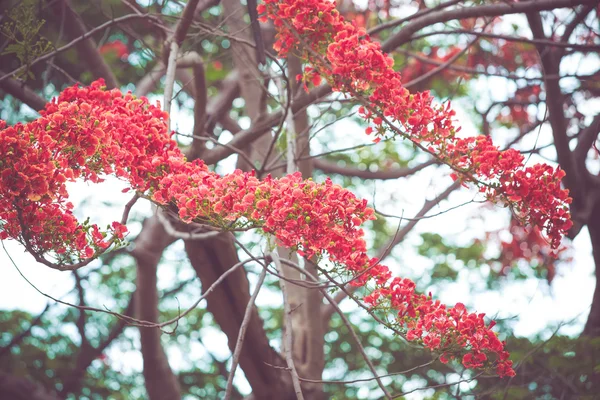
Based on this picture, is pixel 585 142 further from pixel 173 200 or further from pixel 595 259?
pixel 173 200

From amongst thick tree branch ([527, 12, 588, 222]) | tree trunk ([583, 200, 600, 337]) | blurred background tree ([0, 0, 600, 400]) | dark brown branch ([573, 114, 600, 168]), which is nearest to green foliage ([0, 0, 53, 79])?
blurred background tree ([0, 0, 600, 400])

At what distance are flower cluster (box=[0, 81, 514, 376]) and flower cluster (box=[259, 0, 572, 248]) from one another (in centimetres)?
54

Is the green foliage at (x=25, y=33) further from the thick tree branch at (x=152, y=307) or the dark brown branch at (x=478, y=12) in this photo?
the dark brown branch at (x=478, y=12)

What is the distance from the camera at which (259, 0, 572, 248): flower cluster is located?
277 cm

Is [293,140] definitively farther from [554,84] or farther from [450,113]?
[554,84]

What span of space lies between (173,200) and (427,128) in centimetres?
116

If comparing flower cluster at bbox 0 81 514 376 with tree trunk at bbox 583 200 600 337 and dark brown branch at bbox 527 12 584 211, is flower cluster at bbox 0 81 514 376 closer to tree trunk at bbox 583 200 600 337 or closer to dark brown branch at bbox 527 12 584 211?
dark brown branch at bbox 527 12 584 211

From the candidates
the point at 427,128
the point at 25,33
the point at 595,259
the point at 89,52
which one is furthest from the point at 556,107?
the point at 25,33

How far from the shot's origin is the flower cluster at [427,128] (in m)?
2.77

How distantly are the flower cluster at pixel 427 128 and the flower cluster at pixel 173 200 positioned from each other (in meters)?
0.54

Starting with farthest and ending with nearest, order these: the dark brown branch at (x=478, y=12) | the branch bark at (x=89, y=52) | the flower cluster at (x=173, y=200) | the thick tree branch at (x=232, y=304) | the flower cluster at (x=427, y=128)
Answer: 1. the branch bark at (x=89, y=52)
2. the thick tree branch at (x=232, y=304)
3. the dark brown branch at (x=478, y=12)
4. the flower cluster at (x=427, y=128)
5. the flower cluster at (x=173, y=200)

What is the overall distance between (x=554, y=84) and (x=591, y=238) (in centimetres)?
138

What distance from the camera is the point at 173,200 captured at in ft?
8.37

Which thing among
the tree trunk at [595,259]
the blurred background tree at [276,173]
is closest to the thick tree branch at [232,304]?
the blurred background tree at [276,173]
